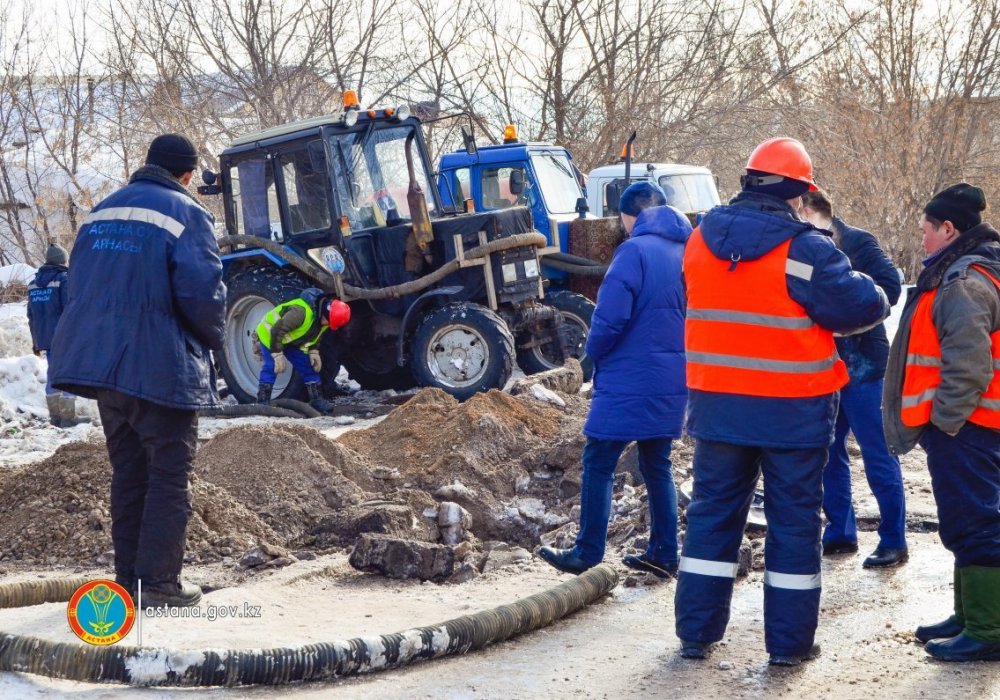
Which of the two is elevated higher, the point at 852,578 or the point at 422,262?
the point at 422,262

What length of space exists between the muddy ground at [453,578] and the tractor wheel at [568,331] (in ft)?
8.43

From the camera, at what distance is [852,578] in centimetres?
516

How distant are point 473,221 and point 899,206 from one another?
11.9m

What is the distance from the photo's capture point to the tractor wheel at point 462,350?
414 inches

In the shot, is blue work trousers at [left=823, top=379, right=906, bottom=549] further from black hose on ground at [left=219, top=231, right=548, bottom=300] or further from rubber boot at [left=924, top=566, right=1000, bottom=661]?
black hose on ground at [left=219, top=231, right=548, bottom=300]

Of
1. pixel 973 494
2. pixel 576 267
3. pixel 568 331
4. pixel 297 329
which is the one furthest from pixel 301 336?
pixel 973 494

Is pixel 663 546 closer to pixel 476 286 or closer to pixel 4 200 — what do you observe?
pixel 476 286

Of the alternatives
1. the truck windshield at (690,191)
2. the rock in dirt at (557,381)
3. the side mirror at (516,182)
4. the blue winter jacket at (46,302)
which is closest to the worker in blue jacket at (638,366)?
the rock in dirt at (557,381)

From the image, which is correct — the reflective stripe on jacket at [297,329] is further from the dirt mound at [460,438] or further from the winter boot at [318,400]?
the dirt mound at [460,438]

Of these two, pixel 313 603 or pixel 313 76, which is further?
pixel 313 76

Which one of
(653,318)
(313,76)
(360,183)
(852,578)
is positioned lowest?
(852,578)

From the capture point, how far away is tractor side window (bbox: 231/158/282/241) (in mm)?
11531

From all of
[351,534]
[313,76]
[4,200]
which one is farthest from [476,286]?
[4,200]

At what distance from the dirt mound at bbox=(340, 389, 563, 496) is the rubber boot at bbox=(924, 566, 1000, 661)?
3534mm
